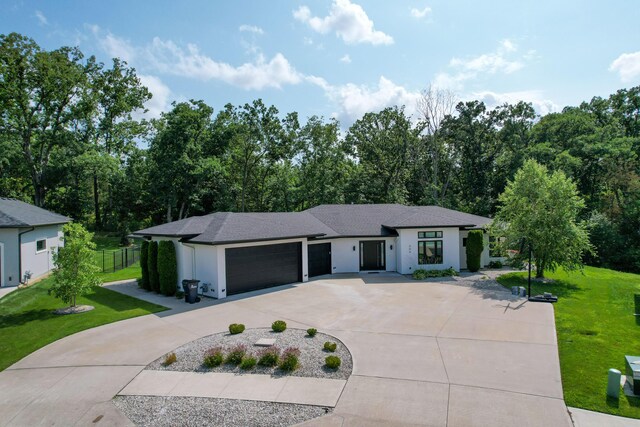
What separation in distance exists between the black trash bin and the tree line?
23.9 metres

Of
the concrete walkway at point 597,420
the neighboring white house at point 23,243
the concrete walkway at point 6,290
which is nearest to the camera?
the concrete walkway at point 597,420

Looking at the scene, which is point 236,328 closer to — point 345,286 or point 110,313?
point 110,313

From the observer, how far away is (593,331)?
1163 cm

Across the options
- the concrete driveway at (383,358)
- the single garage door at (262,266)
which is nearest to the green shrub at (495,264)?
the concrete driveway at (383,358)

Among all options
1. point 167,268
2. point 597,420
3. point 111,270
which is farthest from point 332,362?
point 111,270

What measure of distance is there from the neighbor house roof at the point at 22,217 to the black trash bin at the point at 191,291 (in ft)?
33.6

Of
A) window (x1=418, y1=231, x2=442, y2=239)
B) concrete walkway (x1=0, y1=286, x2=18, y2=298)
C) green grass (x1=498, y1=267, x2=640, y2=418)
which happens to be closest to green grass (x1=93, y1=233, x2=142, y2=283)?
concrete walkway (x1=0, y1=286, x2=18, y2=298)

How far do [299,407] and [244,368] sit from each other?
231 cm

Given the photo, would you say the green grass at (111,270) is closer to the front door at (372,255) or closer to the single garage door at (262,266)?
the single garage door at (262,266)

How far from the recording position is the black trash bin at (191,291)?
1555cm

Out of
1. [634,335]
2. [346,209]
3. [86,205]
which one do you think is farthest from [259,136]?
[634,335]

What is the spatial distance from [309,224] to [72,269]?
11.9m

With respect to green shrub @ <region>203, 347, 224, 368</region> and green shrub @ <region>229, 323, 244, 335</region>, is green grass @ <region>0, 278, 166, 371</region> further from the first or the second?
green shrub @ <region>203, 347, 224, 368</region>

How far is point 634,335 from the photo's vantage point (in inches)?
448
